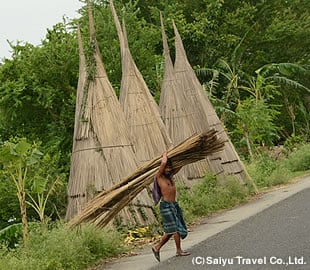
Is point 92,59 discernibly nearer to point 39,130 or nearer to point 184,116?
point 184,116

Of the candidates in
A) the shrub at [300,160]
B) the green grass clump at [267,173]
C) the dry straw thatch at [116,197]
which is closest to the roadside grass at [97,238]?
the dry straw thatch at [116,197]

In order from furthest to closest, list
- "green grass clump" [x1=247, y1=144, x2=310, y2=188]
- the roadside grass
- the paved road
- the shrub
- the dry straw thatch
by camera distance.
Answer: the shrub → "green grass clump" [x1=247, y1=144, x2=310, y2=188] → the dry straw thatch → the roadside grass → the paved road

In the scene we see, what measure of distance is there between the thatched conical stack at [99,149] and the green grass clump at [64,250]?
1593 millimetres

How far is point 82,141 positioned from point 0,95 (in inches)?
331

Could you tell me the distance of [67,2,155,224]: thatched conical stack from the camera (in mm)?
11445

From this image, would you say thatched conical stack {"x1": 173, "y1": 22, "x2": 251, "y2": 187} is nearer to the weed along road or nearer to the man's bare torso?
the weed along road

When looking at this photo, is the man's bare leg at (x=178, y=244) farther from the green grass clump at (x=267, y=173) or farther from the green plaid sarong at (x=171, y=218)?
the green grass clump at (x=267, y=173)

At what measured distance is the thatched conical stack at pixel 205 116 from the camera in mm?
→ 15109

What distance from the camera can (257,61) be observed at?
102 ft

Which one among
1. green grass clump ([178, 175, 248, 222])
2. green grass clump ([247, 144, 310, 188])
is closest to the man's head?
green grass clump ([178, 175, 248, 222])

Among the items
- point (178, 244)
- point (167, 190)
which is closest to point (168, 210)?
point (167, 190)

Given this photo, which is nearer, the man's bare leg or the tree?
the man's bare leg

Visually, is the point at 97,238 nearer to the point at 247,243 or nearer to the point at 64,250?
the point at 64,250

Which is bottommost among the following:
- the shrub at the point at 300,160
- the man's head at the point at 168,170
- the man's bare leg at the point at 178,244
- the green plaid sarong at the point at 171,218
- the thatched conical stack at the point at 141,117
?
the shrub at the point at 300,160
